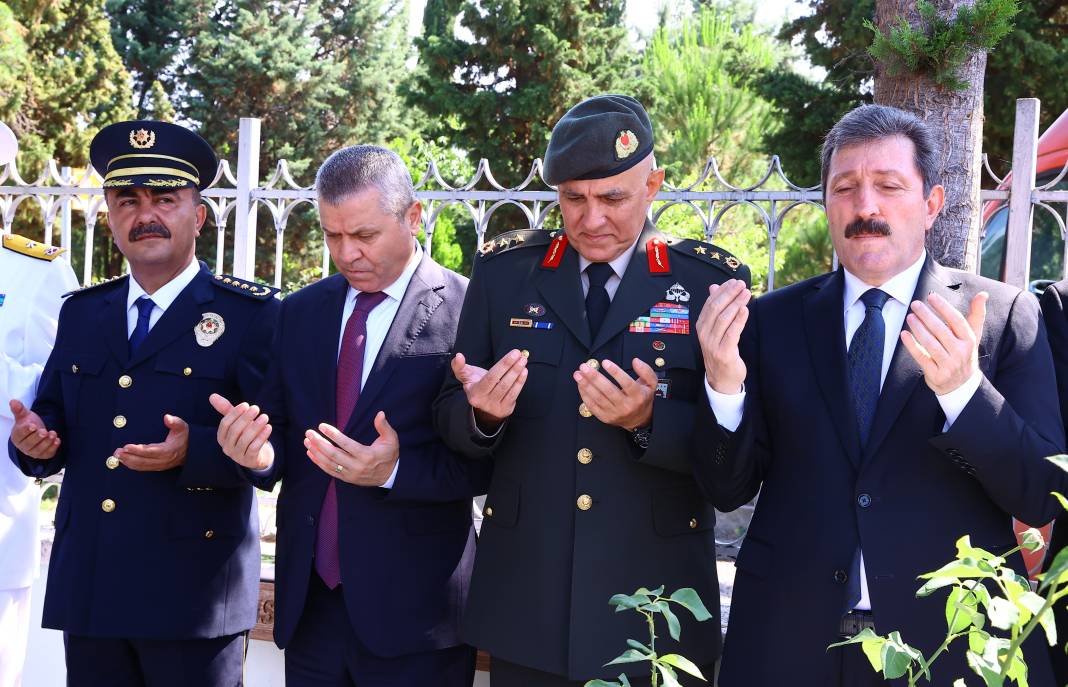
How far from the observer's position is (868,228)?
2.19 meters

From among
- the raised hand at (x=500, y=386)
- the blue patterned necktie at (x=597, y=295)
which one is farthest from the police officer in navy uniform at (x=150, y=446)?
the blue patterned necktie at (x=597, y=295)

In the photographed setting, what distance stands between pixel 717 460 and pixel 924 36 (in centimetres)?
184

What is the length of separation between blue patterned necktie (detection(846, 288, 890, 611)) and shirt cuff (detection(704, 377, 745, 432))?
0.24m

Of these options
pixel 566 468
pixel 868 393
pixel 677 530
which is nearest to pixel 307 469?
pixel 566 468

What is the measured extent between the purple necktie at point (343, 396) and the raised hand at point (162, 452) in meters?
0.43

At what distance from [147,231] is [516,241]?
116 centimetres

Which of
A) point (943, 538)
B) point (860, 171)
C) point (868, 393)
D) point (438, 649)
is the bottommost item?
point (438, 649)

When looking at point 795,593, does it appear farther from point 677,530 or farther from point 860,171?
point 860,171

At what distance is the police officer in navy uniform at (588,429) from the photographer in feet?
7.53

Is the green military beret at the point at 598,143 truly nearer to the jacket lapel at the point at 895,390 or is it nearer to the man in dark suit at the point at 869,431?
the man in dark suit at the point at 869,431

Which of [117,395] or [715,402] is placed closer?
[715,402]

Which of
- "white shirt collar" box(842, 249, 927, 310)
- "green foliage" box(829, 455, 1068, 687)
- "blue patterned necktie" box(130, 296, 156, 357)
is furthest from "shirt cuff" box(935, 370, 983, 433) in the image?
"blue patterned necktie" box(130, 296, 156, 357)

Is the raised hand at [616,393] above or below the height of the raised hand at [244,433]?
above

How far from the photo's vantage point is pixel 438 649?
2596 millimetres
